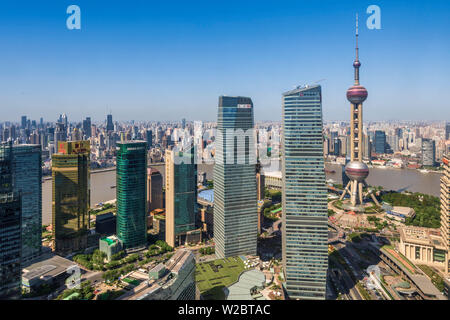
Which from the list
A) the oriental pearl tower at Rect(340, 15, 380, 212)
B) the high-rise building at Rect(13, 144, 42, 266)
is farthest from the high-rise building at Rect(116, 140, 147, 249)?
the oriental pearl tower at Rect(340, 15, 380, 212)

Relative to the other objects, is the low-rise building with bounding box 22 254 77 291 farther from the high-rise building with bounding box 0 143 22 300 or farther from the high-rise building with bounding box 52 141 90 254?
the high-rise building with bounding box 0 143 22 300

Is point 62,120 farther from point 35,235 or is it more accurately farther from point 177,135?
point 35,235

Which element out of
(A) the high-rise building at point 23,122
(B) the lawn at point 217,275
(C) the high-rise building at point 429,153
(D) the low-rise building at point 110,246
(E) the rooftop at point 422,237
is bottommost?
(B) the lawn at point 217,275

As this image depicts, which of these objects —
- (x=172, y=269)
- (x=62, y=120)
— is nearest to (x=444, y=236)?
(x=172, y=269)

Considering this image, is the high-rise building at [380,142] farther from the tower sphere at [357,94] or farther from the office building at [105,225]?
the office building at [105,225]

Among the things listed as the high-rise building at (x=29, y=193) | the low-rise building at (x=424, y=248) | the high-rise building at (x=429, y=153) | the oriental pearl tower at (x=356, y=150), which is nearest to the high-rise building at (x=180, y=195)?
the high-rise building at (x=29, y=193)

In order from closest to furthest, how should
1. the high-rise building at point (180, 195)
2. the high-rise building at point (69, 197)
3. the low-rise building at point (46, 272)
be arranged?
the low-rise building at point (46, 272)
the high-rise building at point (69, 197)
the high-rise building at point (180, 195)
